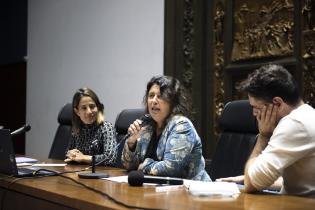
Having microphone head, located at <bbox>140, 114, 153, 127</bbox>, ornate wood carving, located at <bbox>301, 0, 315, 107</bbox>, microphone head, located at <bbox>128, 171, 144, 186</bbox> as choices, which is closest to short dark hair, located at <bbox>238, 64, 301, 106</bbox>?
microphone head, located at <bbox>128, 171, 144, 186</bbox>

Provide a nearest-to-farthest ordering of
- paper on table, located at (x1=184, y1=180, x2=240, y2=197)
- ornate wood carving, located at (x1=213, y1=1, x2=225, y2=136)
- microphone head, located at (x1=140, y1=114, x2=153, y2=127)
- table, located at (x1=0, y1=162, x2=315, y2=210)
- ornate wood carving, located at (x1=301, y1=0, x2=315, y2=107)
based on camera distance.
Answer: table, located at (x1=0, y1=162, x2=315, y2=210) < paper on table, located at (x1=184, y1=180, x2=240, y2=197) < microphone head, located at (x1=140, y1=114, x2=153, y2=127) < ornate wood carving, located at (x1=301, y1=0, x2=315, y2=107) < ornate wood carving, located at (x1=213, y1=1, x2=225, y2=136)

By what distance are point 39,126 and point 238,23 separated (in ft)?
9.94

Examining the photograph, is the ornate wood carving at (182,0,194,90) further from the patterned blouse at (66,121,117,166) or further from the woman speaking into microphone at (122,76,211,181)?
the woman speaking into microphone at (122,76,211,181)

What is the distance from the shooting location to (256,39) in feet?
10.0

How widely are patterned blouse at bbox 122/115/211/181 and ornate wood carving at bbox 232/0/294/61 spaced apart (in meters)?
1.06

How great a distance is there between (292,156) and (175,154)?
27.6 inches

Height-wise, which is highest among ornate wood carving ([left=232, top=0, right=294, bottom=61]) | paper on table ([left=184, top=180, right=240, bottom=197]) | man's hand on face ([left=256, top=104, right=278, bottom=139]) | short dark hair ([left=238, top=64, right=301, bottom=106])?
ornate wood carving ([left=232, top=0, right=294, bottom=61])

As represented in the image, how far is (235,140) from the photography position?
7.50ft

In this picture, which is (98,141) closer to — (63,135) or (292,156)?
(63,135)

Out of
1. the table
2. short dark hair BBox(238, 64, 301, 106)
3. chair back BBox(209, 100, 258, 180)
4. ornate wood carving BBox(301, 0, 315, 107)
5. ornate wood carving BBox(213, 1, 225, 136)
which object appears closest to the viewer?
the table

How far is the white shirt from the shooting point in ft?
4.79

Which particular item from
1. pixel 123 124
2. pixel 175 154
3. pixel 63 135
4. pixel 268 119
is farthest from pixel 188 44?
pixel 268 119


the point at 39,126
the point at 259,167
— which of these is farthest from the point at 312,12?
the point at 39,126

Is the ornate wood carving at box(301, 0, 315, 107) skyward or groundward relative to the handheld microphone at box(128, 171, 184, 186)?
skyward
